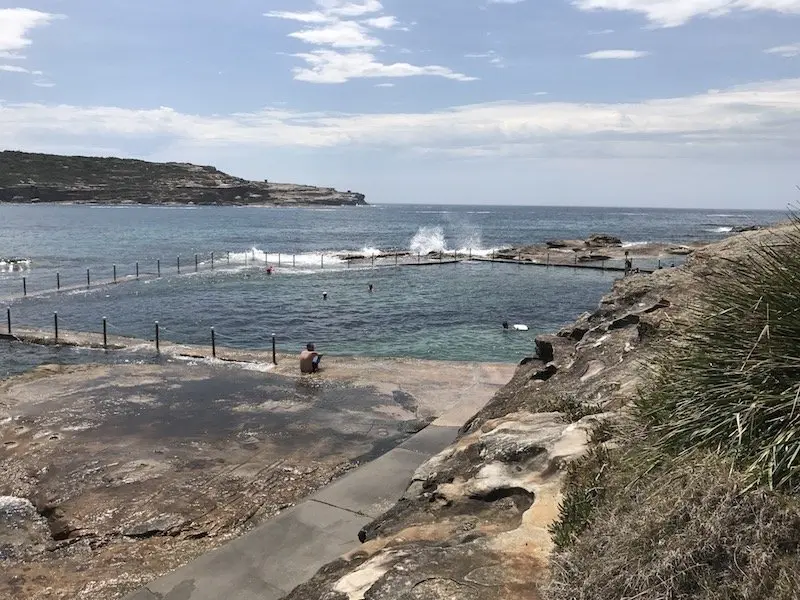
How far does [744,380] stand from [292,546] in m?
5.83

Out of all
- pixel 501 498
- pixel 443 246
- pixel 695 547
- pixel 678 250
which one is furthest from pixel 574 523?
pixel 443 246

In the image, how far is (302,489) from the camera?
34.2 ft

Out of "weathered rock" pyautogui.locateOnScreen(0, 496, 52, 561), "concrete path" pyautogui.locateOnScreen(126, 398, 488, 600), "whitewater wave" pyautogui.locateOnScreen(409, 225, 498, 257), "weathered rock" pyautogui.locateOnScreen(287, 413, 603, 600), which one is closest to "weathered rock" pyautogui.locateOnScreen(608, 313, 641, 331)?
"weathered rock" pyautogui.locateOnScreen(287, 413, 603, 600)

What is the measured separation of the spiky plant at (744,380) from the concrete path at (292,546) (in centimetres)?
453

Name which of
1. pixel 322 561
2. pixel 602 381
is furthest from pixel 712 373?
pixel 322 561

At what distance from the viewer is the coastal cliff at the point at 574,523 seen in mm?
3262

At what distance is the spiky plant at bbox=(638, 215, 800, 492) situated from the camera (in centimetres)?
364

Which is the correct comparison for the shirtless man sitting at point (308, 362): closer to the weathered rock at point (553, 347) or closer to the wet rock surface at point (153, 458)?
the wet rock surface at point (153, 458)

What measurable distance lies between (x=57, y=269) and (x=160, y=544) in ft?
158

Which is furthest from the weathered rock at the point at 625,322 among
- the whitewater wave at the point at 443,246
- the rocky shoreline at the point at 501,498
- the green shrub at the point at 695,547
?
the whitewater wave at the point at 443,246

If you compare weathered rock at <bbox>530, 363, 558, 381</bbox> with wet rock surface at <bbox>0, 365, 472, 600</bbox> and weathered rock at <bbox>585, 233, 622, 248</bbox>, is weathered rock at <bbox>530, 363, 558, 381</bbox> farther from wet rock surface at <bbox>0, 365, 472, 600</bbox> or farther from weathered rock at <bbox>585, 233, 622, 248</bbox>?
weathered rock at <bbox>585, 233, 622, 248</bbox>

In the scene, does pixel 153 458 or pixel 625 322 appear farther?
pixel 153 458

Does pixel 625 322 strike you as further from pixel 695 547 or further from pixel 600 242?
pixel 600 242

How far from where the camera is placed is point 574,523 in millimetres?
4434
